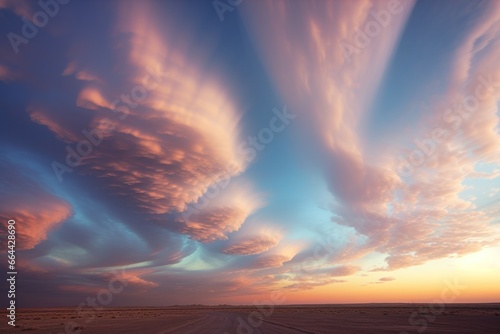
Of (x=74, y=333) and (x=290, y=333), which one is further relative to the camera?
(x=74, y=333)

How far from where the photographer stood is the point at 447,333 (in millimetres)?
20609

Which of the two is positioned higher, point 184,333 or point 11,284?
point 11,284

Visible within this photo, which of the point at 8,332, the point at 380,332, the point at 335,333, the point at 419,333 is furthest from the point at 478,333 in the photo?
the point at 8,332

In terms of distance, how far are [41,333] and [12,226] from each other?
10.00m

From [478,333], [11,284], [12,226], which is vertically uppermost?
[12,226]

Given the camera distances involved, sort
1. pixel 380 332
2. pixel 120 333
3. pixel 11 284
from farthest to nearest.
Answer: pixel 120 333, pixel 380 332, pixel 11 284

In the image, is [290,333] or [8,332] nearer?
[290,333]

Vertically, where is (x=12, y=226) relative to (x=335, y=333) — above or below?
above

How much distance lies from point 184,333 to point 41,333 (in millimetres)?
12243

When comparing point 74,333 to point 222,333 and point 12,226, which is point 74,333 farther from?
point 222,333

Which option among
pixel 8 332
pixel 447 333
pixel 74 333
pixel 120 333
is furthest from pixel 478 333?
pixel 8 332

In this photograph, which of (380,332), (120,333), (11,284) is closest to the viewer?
(11,284)

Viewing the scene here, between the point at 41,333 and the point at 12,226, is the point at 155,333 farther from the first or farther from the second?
the point at 12,226

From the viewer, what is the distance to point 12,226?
2105 cm
